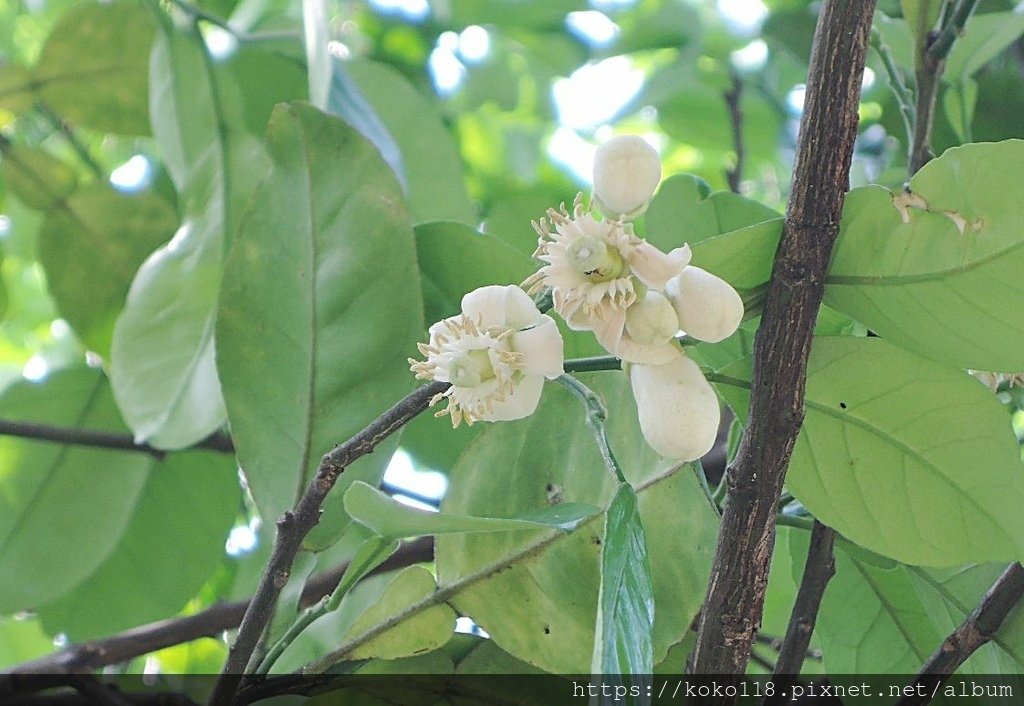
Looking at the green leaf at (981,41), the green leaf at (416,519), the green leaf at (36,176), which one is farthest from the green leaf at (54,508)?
the green leaf at (981,41)

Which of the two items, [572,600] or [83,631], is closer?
[572,600]

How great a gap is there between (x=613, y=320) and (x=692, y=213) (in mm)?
175

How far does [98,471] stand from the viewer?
2.72 ft

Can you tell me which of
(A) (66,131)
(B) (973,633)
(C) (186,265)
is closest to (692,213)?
(B) (973,633)

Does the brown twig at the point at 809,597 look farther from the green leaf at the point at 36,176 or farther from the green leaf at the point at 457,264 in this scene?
the green leaf at the point at 36,176

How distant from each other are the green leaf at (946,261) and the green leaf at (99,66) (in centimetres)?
79

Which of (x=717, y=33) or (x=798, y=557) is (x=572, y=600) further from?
(x=717, y=33)

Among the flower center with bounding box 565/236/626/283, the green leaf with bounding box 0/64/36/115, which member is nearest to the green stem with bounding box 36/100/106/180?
the green leaf with bounding box 0/64/36/115

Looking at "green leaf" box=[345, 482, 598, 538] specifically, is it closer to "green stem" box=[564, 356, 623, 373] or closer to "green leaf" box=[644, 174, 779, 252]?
"green stem" box=[564, 356, 623, 373]

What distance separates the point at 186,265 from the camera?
79cm

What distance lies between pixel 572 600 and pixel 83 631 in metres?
0.53

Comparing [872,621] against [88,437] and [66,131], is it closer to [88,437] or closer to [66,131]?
[88,437]

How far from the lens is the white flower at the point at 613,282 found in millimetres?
386

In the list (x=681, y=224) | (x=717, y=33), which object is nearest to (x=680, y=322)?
(x=681, y=224)
